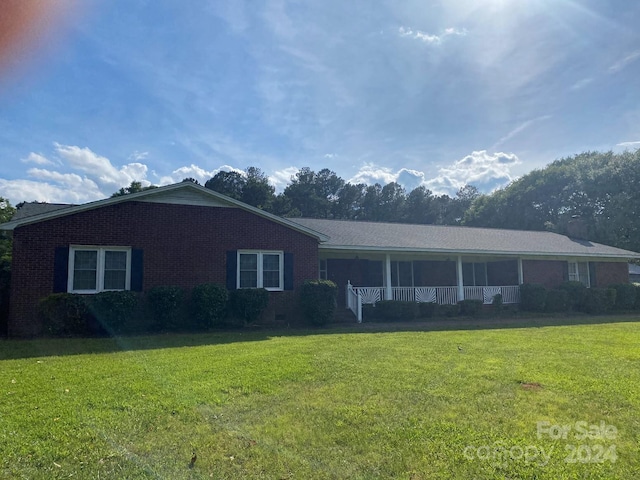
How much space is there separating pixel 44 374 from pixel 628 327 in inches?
584

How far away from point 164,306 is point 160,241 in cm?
203

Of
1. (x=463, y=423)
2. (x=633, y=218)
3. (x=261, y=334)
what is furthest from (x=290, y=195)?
(x=463, y=423)

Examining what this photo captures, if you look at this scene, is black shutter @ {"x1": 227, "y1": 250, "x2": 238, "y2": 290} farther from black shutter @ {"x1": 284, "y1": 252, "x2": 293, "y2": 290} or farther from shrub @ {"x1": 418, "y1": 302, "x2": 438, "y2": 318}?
shrub @ {"x1": 418, "y1": 302, "x2": 438, "y2": 318}

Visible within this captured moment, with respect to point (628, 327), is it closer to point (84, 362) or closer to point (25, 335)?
point (84, 362)

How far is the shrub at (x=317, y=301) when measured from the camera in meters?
13.5

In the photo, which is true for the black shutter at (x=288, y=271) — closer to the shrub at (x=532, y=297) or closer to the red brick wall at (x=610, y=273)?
the shrub at (x=532, y=297)

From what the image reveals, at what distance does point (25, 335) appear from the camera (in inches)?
444

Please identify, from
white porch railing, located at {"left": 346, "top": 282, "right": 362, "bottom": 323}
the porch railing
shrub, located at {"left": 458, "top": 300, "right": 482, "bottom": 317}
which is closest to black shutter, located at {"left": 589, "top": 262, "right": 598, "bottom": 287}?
the porch railing

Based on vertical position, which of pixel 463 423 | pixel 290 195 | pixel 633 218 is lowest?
pixel 463 423

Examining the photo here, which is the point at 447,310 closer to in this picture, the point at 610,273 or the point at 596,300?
the point at 596,300

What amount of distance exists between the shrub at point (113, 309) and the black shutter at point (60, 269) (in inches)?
39.4

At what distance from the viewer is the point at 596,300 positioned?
60.8ft

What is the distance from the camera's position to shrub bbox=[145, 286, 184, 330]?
11938mm

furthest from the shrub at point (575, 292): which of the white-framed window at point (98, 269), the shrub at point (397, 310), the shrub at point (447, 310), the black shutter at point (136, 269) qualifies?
the white-framed window at point (98, 269)
